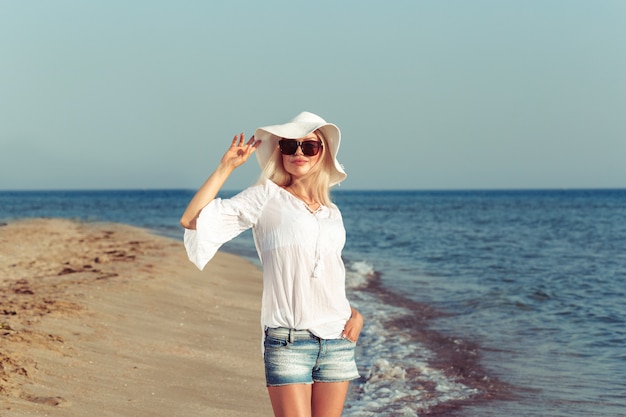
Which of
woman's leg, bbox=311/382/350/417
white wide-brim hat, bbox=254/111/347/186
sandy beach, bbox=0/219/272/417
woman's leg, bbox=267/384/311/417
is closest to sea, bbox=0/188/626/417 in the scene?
sandy beach, bbox=0/219/272/417

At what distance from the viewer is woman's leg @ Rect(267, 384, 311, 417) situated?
3463 millimetres

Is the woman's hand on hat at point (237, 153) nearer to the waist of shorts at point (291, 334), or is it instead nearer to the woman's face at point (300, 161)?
the woman's face at point (300, 161)

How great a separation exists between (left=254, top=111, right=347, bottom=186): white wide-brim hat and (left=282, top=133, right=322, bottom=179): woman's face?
0.06m

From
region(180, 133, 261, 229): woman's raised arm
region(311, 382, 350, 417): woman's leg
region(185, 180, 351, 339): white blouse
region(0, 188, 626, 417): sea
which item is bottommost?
region(0, 188, 626, 417): sea

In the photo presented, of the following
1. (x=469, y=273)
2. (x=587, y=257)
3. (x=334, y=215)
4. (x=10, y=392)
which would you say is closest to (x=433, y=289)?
(x=469, y=273)

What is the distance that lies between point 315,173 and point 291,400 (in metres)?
1.12

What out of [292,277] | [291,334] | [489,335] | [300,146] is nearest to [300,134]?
[300,146]

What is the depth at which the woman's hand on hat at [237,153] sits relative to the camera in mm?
3615

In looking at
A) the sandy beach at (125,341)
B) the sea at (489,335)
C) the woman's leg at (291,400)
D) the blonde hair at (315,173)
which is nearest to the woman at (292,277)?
the woman's leg at (291,400)

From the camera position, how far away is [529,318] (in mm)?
12516

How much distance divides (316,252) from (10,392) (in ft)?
10.9

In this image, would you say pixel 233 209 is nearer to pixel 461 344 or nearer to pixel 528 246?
pixel 461 344

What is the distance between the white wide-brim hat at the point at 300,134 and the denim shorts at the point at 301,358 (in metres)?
0.84

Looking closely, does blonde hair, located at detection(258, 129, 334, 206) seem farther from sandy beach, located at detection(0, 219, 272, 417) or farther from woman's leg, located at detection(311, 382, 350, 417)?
sandy beach, located at detection(0, 219, 272, 417)
